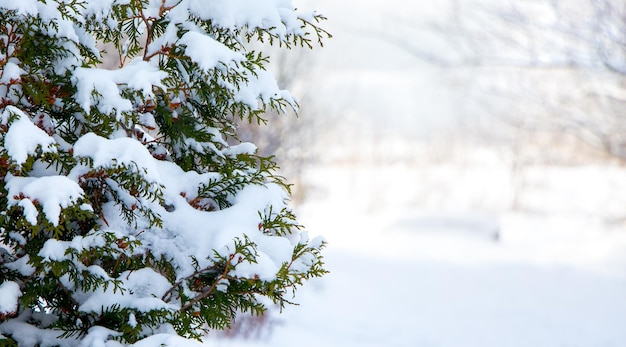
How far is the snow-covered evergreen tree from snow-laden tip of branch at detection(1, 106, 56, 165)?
0.04 meters

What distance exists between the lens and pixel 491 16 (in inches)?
496

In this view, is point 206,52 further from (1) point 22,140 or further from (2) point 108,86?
(1) point 22,140

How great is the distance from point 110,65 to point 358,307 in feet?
21.0

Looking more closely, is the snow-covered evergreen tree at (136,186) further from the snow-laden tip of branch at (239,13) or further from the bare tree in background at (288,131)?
the bare tree in background at (288,131)

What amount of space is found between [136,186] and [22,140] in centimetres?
48

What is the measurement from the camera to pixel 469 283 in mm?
13383

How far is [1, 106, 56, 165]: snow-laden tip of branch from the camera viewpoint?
2.56m

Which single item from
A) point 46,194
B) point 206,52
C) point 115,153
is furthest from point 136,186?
point 206,52

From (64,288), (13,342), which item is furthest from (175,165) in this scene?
(13,342)

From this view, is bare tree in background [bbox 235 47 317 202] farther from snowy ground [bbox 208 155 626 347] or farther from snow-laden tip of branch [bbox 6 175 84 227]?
snow-laden tip of branch [bbox 6 175 84 227]

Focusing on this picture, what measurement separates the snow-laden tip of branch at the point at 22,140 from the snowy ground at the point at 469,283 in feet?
18.1

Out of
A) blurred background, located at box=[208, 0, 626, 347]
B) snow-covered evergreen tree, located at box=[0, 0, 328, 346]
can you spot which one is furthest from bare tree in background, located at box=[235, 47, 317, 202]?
snow-covered evergreen tree, located at box=[0, 0, 328, 346]

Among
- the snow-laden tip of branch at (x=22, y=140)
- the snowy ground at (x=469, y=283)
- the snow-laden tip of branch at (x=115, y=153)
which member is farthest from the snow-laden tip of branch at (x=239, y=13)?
the snowy ground at (x=469, y=283)

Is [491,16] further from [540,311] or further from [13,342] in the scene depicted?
[13,342]
